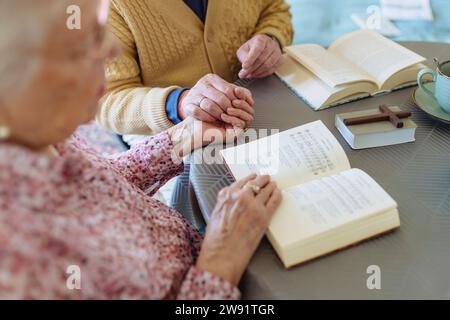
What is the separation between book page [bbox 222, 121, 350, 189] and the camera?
0.82 metres

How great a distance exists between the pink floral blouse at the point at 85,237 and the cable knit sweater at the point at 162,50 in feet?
1.07

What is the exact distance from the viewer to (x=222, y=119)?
3.15 feet

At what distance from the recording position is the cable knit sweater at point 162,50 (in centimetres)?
110

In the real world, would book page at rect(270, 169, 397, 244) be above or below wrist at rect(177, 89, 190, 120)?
below

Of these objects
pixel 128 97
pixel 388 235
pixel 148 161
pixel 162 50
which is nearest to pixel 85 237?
pixel 148 161

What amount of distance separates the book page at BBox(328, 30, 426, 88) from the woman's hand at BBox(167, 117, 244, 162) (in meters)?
0.41

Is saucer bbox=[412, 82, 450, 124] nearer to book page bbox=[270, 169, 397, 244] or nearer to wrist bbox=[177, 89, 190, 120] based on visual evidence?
book page bbox=[270, 169, 397, 244]

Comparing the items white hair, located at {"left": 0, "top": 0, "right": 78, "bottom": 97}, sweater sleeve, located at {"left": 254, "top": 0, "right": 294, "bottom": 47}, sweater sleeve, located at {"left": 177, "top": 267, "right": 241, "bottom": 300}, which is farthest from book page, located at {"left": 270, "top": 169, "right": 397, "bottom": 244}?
sweater sleeve, located at {"left": 254, "top": 0, "right": 294, "bottom": 47}

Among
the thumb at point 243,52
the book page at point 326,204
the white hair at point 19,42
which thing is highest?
the white hair at point 19,42

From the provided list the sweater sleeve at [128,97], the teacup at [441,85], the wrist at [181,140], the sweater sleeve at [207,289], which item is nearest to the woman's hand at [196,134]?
the wrist at [181,140]

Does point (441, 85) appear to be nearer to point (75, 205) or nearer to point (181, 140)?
point (181, 140)

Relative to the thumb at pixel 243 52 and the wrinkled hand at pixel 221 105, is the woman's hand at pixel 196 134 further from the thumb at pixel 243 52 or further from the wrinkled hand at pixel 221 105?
the thumb at pixel 243 52

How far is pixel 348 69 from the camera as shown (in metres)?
1.09
